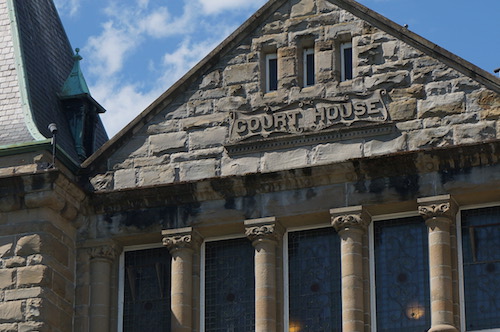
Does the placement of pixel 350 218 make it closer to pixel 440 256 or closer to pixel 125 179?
pixel 440 256

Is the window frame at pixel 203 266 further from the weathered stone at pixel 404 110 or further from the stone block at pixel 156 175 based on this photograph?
the weathered stone at pixel 404 110

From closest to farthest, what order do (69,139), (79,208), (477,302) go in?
(477,302) < (79,208) < (69,139)

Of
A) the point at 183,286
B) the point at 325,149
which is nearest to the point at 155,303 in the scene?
the point at 183,286

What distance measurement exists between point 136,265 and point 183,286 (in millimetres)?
1207

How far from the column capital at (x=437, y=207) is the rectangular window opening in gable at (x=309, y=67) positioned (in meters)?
2.90

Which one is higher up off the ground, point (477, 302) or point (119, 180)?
point (119, 180)

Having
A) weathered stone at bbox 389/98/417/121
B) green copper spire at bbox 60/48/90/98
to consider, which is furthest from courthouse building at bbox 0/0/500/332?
green copper spire at bbox 60/48/90/98

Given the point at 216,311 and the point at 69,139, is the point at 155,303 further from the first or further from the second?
the point at 69,139

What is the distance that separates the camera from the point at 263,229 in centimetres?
2772

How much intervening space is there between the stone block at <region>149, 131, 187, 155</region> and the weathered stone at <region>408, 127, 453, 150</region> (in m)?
3.76

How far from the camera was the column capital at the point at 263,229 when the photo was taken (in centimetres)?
2769

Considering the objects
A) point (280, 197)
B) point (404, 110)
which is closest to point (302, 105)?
point (280, 197)

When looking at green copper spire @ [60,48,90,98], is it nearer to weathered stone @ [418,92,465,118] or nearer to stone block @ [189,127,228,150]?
stone block @ [189,127,228,150]

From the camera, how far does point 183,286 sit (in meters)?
→ 27.8
